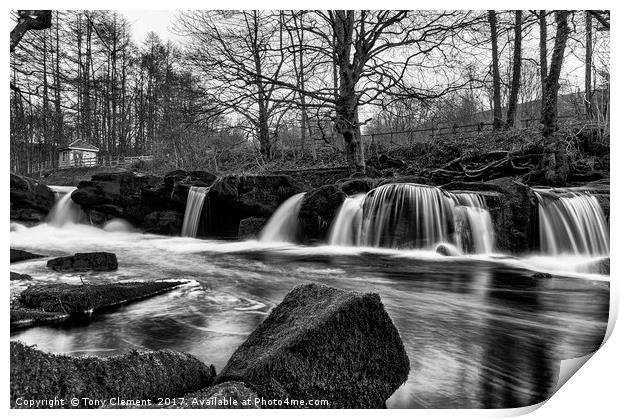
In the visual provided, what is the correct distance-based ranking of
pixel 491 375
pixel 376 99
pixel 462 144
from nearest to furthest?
pixel 491 375
pixel 376 99
pixel 462 144

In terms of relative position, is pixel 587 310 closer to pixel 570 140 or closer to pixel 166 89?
pixel 570 140

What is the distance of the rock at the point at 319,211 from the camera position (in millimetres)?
4123

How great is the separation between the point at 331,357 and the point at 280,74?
3327 mm

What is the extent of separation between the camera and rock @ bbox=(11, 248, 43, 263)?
2010 millimetres

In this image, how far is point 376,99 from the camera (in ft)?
14.6

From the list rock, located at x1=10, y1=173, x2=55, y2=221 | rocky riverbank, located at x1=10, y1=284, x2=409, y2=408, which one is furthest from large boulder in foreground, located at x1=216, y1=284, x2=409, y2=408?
rock, located at x1=10, y1=173, x2=55, y2=221

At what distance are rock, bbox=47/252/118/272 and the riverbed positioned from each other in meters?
0.06

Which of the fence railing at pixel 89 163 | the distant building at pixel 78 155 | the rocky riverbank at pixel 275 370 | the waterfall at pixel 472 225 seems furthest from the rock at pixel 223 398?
the waterfall at pixel 472 225

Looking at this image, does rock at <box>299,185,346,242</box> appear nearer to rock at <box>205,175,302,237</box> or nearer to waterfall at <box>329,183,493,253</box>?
waterfall at <box>329,183,493,253</box>

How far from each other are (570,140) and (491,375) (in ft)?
6.35

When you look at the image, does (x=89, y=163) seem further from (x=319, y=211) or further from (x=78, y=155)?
(x=319, y=211)

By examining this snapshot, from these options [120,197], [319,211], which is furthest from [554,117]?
[120,197]
